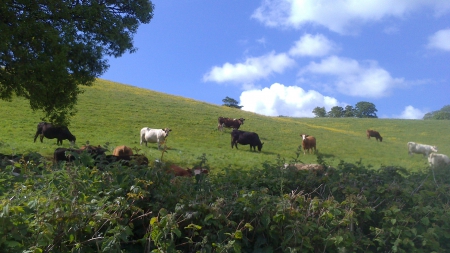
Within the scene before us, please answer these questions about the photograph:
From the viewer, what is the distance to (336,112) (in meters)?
98.8

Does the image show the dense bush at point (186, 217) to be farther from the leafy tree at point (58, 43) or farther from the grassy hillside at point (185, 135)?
the grassy hillside at point (185, 135)

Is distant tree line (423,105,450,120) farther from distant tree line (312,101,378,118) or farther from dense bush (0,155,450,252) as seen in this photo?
dense bush (0,155,450,252)

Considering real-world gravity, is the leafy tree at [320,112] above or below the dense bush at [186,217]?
above

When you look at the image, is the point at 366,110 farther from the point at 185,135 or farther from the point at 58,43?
the point at 58,43

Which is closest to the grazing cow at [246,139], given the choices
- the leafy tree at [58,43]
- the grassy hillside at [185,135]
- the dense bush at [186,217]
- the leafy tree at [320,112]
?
the grassy hillside at [185,135]

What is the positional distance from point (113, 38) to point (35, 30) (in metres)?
2.56

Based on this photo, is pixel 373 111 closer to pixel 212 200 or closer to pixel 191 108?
pixel 191 108

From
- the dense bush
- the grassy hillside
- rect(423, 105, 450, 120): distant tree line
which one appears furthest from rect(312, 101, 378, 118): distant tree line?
the dense bush

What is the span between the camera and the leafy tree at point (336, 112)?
97.1 metres

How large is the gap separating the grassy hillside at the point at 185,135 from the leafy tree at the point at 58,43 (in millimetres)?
4472

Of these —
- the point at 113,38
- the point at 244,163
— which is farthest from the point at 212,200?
the point at 244,163

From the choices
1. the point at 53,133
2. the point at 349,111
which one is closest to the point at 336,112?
the point at 349,111

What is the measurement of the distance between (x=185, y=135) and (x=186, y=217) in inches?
1013

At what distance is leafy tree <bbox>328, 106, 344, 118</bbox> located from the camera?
97.1 meters
